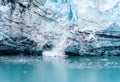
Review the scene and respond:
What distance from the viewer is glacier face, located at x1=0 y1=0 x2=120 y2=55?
53.6ft

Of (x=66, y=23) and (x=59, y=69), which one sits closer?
(x=59, y=69)

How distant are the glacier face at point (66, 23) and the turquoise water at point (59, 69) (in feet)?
3.43

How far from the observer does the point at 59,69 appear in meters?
12.4

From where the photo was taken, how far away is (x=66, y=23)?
16766 millimetres

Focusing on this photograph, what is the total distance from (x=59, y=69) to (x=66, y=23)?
15.1 feet

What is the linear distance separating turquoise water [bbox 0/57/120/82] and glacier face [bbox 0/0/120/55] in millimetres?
1044

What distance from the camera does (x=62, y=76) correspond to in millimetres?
10977

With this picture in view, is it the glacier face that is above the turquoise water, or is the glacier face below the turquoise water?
above

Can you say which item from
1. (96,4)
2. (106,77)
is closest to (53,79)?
(106,77)

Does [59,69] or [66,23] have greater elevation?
[66,23]

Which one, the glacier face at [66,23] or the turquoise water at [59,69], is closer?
the turquoise water at [59,69]

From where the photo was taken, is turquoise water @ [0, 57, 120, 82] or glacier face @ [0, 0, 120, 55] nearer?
turquoise water @ [0, 57, 120, 82]

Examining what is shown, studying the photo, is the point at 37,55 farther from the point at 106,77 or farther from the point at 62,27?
the point at 106,77

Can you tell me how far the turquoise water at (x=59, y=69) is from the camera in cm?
1055
